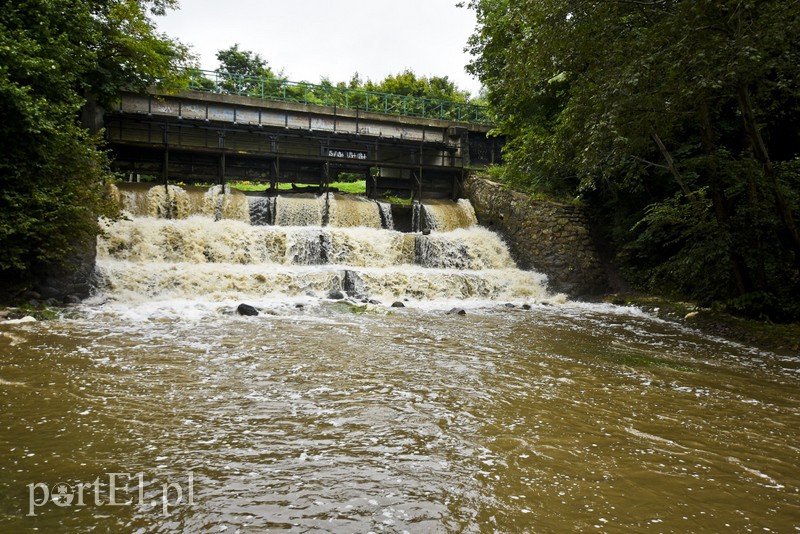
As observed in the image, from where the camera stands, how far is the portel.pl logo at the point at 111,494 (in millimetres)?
2625

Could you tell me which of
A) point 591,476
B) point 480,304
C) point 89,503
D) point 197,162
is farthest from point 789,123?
point 197,162

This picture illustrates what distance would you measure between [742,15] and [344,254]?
11051 mm

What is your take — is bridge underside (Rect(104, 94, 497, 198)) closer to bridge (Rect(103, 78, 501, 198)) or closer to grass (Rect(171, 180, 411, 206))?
bridge (Rect(103, 78, 501, 198))

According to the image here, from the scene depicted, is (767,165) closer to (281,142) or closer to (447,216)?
(447,216)

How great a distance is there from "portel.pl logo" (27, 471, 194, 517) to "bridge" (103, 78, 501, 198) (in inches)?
661

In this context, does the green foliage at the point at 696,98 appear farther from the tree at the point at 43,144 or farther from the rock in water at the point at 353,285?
the tree at the point at 43,144

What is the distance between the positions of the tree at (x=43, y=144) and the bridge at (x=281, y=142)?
732 centimetres

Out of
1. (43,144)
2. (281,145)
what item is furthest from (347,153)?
Result: (43,144)

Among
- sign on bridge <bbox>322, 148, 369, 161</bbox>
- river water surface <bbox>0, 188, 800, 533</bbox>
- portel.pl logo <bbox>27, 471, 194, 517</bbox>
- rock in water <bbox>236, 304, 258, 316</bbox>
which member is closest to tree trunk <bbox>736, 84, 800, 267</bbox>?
river water surface <bbox>0, 188, 800, 533</bbox>

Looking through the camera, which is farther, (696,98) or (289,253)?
(289,253)

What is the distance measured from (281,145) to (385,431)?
20159 mm

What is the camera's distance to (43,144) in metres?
9.26

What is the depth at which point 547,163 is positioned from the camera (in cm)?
1040

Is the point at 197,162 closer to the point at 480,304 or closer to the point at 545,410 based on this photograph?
the point at 480,304
